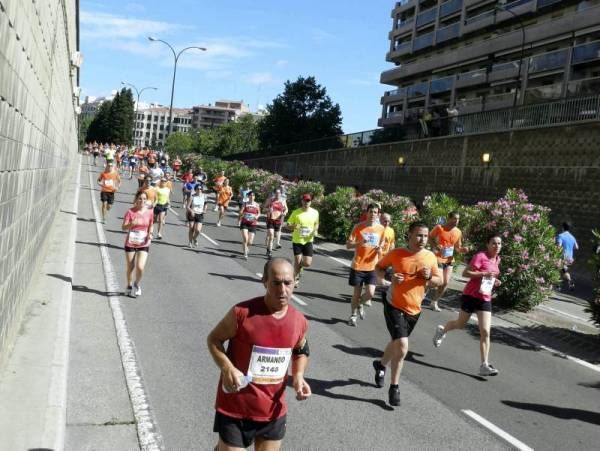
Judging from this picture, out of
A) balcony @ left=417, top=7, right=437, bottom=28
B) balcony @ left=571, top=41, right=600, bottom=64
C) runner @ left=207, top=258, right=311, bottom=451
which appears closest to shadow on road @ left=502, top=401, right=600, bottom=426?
runner @ left=207, top=258, right=311, bottom=451

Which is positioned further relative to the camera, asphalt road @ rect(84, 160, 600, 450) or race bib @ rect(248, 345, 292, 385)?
asphalt road @ rect(84, 160, 600, 450)

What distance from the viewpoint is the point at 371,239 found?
35.9ft

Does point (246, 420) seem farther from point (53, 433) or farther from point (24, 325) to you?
point (24, 325)

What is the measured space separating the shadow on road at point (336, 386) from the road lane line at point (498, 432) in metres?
0.83

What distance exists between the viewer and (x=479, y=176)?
2758 cm

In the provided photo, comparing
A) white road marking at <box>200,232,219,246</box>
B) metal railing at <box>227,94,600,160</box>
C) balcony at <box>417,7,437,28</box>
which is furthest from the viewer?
balcony at <box>417,7,437,28</box>

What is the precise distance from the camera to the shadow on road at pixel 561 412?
719 cm

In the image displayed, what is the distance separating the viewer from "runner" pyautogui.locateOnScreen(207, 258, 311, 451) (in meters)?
3.85

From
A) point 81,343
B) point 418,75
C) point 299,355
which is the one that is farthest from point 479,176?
point 418,75

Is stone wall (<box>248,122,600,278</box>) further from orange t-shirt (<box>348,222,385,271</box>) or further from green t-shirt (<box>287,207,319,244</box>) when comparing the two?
orange t-shirt (<box>348,222,385,271</box>)

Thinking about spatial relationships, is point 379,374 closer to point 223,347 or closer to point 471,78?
point 223,347

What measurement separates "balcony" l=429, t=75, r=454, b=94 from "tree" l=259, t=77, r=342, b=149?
1638cm

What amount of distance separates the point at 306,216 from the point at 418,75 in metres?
60.5

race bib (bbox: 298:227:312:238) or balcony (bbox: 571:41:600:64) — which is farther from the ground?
balcony (bbox: 571:41:600:64)
